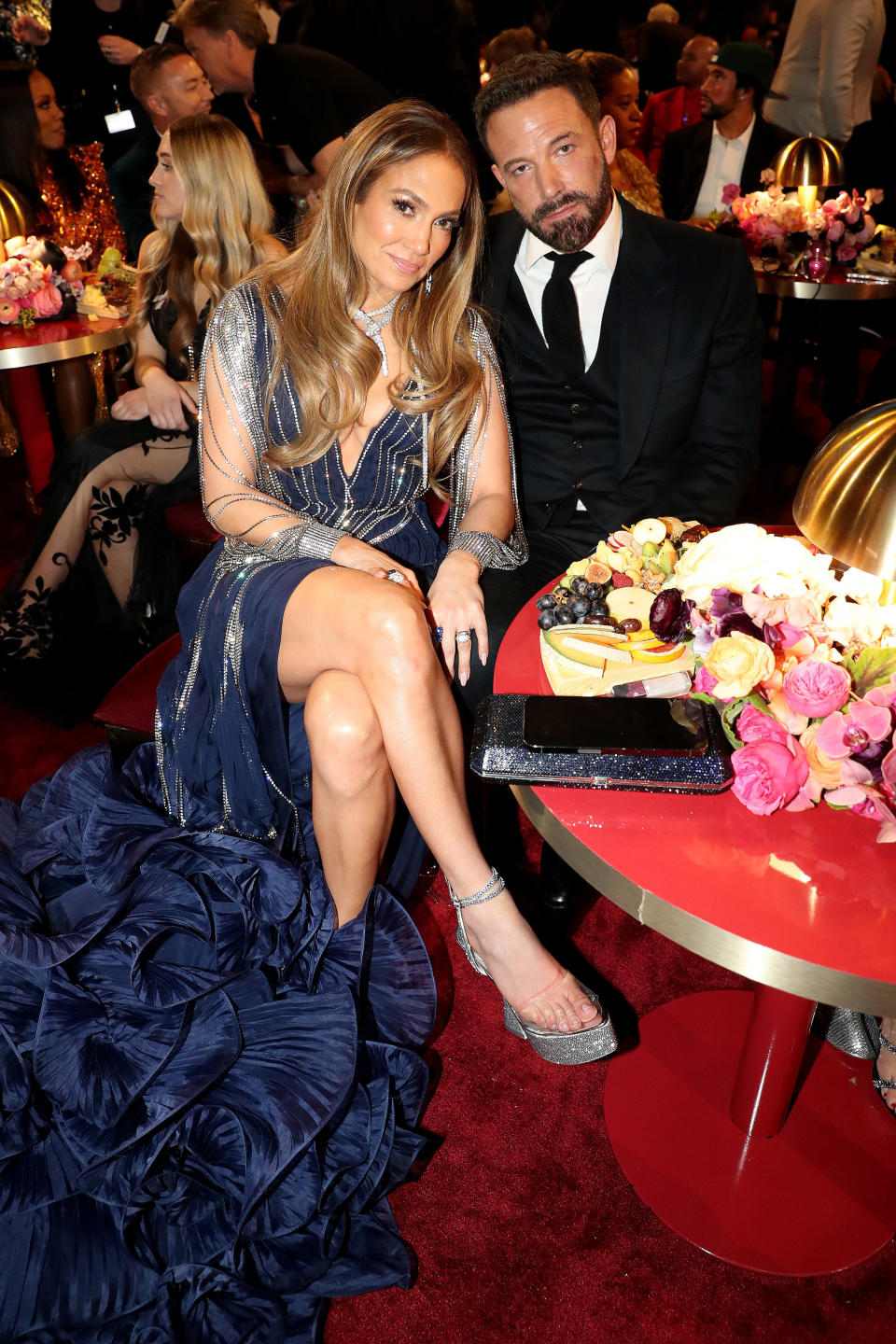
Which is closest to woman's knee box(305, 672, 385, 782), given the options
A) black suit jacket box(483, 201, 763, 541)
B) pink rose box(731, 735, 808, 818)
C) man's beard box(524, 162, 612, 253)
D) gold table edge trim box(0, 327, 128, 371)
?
pink rose box(731, 735, 808, 818)

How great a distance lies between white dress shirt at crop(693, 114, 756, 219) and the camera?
5145 millimetres

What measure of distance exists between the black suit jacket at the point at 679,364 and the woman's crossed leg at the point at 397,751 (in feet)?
2.84

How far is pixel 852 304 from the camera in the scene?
465cm

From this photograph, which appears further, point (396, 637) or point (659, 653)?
point (396, 637)

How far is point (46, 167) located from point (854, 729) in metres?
4.39

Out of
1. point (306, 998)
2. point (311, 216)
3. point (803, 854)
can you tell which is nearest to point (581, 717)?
point (803, 854)

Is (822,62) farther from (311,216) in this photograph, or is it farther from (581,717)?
(581,717)

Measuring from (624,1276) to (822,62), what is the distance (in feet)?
21.2

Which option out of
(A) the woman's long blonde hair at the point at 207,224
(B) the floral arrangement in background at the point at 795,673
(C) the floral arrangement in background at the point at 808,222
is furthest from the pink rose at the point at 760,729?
(C) the floral arrangement in background at the point at 808,222

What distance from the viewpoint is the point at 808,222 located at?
422 centimetres

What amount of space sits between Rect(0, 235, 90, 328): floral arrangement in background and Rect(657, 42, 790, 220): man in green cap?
3282 millimetres

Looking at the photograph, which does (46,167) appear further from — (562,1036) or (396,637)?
(562,1036)

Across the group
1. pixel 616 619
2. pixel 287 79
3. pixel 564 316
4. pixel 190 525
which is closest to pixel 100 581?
pixel 190 525

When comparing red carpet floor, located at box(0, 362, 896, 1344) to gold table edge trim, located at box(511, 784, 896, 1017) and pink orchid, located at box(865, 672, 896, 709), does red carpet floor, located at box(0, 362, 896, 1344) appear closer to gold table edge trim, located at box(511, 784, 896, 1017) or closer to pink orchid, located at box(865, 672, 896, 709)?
gold table edge trim, located at box(511, 784, 896, 1017)
